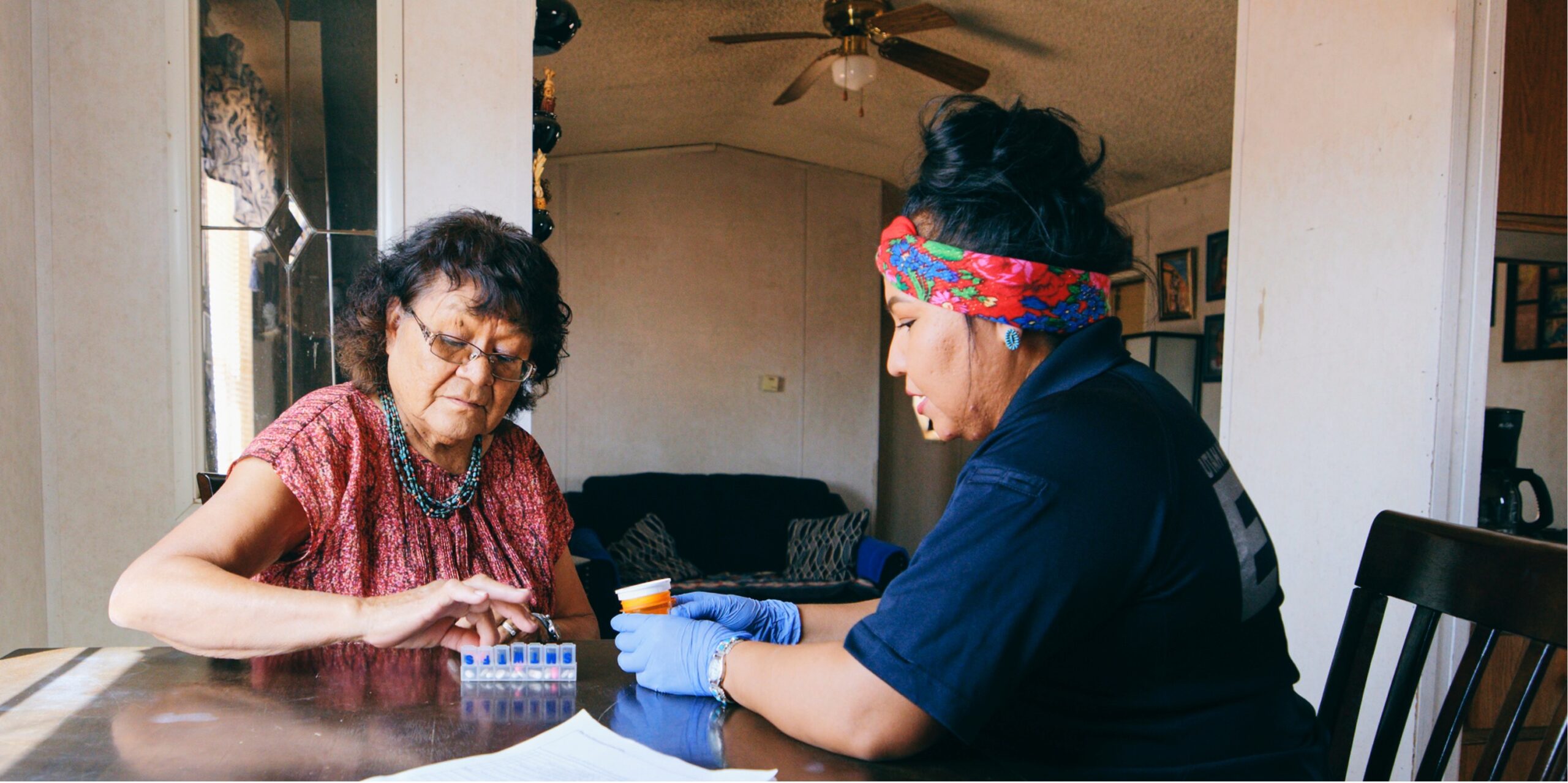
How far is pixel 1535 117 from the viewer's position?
254 centimetres

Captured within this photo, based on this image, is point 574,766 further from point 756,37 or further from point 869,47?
point 869,47

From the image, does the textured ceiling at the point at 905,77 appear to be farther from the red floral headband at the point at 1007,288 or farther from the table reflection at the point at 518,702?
the table reflection at the point at 518,702

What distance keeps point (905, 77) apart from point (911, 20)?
1252mm

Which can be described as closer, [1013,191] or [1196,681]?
[1196,681]

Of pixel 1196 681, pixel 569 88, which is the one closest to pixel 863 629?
pixel 1196 681

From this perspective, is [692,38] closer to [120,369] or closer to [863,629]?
[120,369]

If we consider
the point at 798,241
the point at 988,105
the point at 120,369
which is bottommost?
the point at 120,369

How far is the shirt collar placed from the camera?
1047 mm

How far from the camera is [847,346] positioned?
6605mm

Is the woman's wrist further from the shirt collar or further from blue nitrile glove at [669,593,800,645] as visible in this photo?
the shirt collar

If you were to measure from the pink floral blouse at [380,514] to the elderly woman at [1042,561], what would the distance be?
54cm

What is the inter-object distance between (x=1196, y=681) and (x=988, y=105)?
66 centimetres

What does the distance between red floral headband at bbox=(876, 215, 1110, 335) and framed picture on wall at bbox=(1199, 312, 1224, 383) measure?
452 centimetres

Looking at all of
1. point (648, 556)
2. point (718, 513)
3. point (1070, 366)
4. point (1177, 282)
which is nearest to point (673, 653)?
point (1070, 366)
